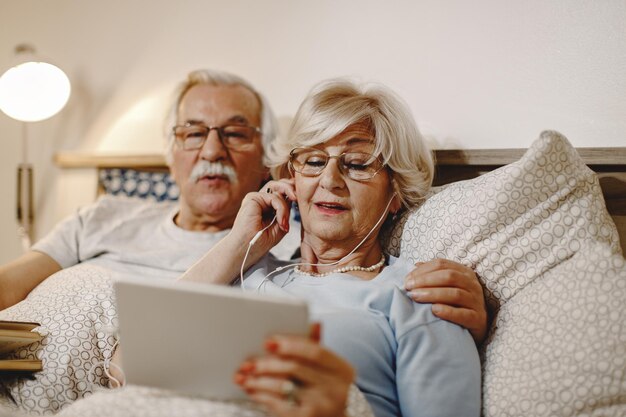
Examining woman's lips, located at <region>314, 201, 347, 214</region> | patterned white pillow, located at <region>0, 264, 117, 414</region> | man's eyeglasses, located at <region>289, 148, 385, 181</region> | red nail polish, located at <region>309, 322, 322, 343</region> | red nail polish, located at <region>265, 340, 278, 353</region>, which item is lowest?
patterned white pillow, located at <region>0, 264, 117, 414</region>

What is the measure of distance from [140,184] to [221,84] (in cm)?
61

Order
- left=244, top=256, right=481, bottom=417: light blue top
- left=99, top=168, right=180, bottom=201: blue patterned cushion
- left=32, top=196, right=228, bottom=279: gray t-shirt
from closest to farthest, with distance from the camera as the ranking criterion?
left=244, top=256, right=481, bottom=417: light blue top < left=32, top=196, right=228, bottom=279: gray t-shirt < left=99, top=168, right=180, bottom=201: blue patterned cushion

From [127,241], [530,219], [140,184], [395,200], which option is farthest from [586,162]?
[140,184]

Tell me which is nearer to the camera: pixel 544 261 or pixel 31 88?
pixel 544 261

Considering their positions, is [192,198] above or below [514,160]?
below

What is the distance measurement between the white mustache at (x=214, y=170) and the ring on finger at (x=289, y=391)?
107cm

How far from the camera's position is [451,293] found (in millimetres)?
1157

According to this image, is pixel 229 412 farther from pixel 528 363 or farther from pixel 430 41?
pixel 430 41

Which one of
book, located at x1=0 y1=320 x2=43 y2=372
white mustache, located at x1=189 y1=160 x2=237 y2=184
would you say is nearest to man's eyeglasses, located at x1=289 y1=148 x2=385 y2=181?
white mustache, located at x1=189 y1=160 x2=237 y2=184

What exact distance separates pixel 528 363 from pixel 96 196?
189cm

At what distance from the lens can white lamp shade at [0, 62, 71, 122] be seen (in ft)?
6.79

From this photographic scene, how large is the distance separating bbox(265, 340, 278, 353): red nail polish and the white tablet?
0.04ft

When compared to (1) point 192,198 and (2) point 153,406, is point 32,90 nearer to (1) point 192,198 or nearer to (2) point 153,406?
(1) point 192,198

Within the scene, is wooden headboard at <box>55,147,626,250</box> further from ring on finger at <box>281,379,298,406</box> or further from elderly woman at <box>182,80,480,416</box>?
ring on finger at <box>281,379,298,406</box>
